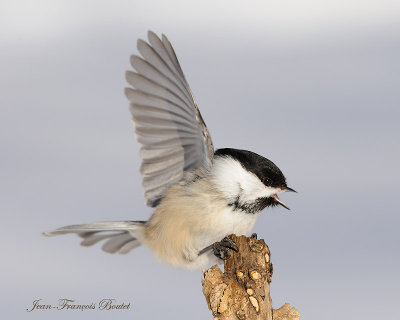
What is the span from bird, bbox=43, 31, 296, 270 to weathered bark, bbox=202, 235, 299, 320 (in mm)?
409

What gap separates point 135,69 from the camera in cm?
414

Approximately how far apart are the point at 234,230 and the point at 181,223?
0.37 meters

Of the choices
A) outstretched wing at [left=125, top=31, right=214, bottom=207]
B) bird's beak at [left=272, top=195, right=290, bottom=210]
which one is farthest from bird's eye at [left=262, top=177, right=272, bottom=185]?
outstretched wing at [left=125, top=31, right=214, bottom=207]

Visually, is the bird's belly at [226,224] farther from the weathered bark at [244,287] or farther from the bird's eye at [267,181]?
the weathered bark at [244,287]

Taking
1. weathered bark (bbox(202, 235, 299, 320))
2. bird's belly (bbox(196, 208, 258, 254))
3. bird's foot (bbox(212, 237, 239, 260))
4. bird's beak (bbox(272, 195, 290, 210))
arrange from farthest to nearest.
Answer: bird's beak (bbox(272, 195, 290, 210)) < bird's belly (bbox(196, 208, 258, 254)) < bird's foot (bbox(212, 237, 239, 260)) < weathered bark (bbox(202, 235, 299, 320))

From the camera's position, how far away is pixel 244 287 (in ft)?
11.2

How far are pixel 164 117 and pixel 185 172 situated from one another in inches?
16.0

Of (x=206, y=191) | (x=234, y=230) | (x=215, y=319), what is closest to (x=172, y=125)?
(x=206, y=191)

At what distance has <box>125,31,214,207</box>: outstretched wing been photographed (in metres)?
4.13

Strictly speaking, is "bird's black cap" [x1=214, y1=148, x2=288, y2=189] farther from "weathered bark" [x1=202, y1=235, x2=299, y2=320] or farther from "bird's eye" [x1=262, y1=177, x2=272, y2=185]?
"weathered bark" [x1=202, y1=235, x2=299, y2=320]

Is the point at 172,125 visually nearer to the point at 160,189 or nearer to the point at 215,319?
the point at 160,189

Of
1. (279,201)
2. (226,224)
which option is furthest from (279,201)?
(226,224)

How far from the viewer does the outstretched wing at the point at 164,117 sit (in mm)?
4129

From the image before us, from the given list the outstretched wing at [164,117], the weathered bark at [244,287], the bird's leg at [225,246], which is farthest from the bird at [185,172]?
the weathered bark at [244,287]
